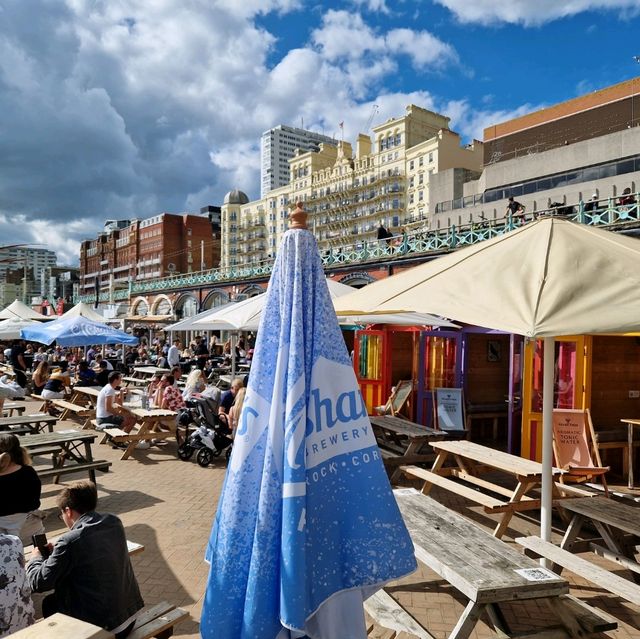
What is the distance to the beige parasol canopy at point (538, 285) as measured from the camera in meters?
3.02

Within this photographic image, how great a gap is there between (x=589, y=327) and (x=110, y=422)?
8.62 meters

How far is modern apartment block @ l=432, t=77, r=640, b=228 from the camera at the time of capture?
35.8 meters

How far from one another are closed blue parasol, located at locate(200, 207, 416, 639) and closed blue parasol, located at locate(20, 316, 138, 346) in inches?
474

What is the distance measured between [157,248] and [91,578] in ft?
289

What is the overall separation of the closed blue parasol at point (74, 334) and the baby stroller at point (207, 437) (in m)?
5.75

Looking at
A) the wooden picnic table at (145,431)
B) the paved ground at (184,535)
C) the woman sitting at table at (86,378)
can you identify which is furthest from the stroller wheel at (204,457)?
the woman sitting at table at (86,378)

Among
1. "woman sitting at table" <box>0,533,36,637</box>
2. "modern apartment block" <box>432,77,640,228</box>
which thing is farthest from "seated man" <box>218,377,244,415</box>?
"modern apartment block" <box>432,77,640,228</box>

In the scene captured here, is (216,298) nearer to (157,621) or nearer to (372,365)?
(372,365)

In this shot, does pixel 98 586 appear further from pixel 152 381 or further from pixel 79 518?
A: pixel 152 381

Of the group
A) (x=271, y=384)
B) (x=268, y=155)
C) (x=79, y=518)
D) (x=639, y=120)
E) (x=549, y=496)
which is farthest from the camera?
(x=268, y=155)

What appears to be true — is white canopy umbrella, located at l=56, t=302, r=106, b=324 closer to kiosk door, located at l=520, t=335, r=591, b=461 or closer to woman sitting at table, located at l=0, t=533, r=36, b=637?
kiosk door, located at l=520, t=335, r=591, b=461

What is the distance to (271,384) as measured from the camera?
236 cm

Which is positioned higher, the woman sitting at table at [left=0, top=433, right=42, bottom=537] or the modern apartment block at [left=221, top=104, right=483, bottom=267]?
the modern apartment block at [left=221, top=104, right=483, bottom=267]

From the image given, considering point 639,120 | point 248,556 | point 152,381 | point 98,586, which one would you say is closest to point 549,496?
point 248,556
